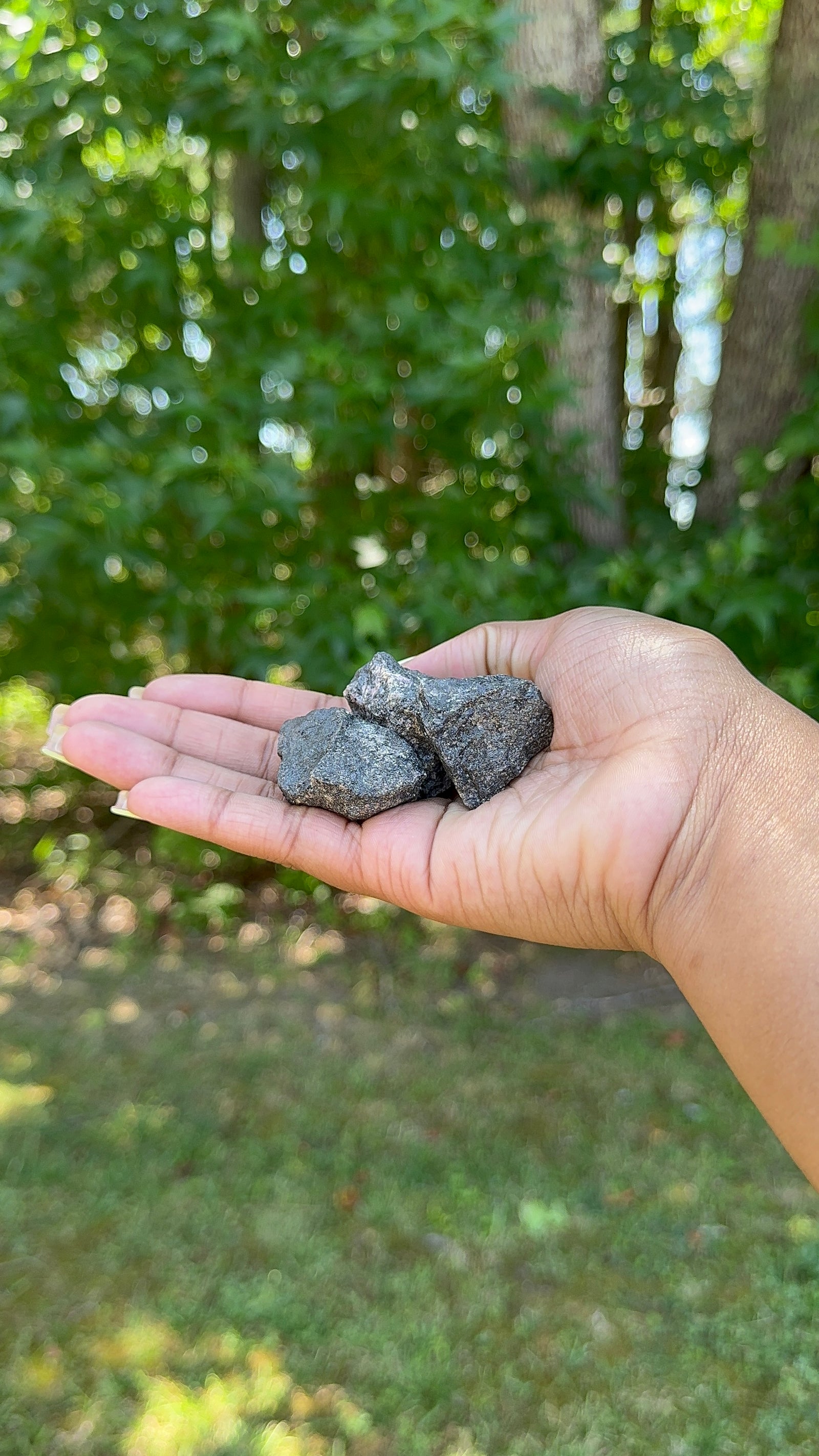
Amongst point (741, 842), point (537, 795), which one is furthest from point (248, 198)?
point (741, 842)

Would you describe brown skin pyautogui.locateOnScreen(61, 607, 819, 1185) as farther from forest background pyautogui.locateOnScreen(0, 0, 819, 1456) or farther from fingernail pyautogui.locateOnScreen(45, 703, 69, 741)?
forest background pyautogui.locateOnScreen(0, 0, 819, 1456)

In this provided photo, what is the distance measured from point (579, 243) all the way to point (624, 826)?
1.98 meters

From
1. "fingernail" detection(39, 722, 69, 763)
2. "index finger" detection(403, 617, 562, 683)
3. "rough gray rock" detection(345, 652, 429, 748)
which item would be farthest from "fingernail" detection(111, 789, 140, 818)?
"index finger" detection(403, 617, 562, 683)

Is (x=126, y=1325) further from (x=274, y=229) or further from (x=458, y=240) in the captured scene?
(x=274, y=229)

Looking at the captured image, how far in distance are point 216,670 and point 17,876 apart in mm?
1266

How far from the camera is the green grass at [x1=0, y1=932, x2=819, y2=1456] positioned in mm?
1984

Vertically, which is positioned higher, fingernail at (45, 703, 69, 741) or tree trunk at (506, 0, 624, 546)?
tree trunk at (506, 0, 624, 546)

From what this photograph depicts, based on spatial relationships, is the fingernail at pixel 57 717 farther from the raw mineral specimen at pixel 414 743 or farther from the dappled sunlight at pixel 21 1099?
the dappled sunlight at pixel 21 1099

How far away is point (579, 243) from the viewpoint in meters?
2.73

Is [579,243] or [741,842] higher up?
[579,243]

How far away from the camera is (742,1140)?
274 centimetres

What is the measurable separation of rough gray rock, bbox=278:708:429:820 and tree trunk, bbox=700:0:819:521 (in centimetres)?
189

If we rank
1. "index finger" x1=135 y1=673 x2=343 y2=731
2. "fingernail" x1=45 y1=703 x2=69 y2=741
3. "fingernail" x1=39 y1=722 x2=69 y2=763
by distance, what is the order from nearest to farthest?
"fingernail" x1=39 y1=722 x2=69 y2=763 < "fingernail" x1=45 y1=703 x2=69 y2=741 < "index finger" x1=135 y1=673 x2=343 y2=731

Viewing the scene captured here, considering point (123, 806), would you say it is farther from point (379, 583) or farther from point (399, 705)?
point (379, 583)
